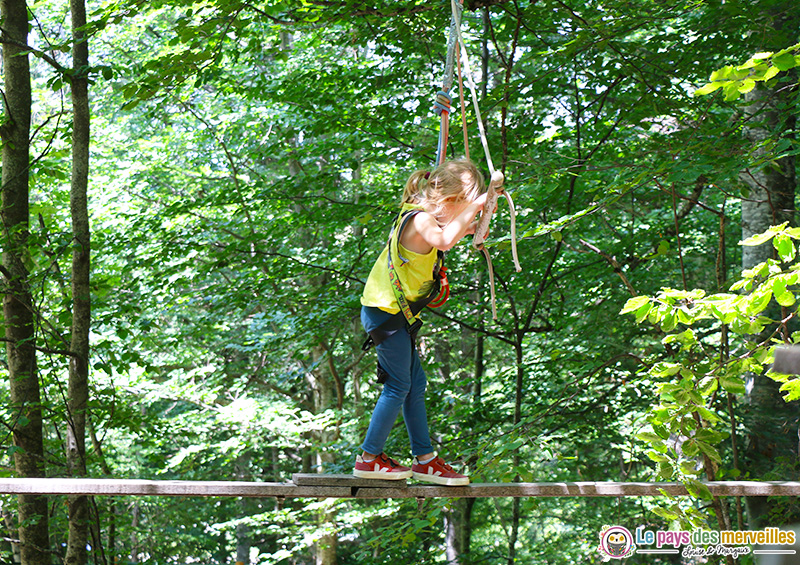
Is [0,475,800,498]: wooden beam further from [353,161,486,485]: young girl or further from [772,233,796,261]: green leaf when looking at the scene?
[772,233,796,261]: green leaf

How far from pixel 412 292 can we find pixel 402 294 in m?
0.04

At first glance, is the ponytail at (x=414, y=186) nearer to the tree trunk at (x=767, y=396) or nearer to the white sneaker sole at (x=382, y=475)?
the white sneaker sole at (x=382, y=475)

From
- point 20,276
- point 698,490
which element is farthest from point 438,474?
point 20,276

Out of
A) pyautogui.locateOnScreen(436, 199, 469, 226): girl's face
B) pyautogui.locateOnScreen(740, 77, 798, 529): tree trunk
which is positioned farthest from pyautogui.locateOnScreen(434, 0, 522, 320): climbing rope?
pyautogui.locateOnScreen(740, 77, 798, 529): tree trunk

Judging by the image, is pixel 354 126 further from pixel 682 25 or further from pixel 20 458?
pixel 20 458

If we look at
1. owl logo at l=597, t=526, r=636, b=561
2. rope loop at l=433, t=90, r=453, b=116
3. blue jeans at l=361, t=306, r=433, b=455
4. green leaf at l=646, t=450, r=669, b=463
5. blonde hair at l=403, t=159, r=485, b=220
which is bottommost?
owl logo at l=597, t=526, r=636, b=561

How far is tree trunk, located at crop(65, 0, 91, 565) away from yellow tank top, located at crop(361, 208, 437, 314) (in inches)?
77.8

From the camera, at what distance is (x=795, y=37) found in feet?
12.9

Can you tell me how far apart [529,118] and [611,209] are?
95 cm

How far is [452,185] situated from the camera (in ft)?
7.03

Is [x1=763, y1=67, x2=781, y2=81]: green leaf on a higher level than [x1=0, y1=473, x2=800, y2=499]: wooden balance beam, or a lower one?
higher

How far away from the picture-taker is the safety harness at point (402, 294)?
7.44 ft

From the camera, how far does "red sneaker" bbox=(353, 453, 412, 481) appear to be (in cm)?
241

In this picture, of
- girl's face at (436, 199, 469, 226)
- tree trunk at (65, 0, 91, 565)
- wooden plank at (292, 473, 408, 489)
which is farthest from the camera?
tree trunk at (65, 0, 91, 565)
